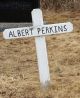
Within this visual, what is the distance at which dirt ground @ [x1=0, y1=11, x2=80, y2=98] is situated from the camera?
5.70m

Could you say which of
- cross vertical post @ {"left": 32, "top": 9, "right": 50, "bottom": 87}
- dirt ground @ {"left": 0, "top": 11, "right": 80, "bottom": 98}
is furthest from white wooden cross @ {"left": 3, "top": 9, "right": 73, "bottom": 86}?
dirt ground @ {"left": 0, "top": 11, "right": 80, "bottom": 98}

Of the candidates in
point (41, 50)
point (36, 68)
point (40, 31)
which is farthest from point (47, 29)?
point (36, 68)

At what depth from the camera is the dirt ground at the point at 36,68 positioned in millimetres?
5695

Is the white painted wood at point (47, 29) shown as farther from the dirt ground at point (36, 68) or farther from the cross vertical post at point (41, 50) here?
the dirt ground at point (36, 68)

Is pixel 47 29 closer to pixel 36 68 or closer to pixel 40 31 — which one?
pixel 40 31

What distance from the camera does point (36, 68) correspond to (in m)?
6.93

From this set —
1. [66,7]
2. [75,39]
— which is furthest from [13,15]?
[66,7]

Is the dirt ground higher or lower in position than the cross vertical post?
lower

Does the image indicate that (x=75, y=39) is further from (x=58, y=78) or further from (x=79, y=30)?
(x=58, y=78)

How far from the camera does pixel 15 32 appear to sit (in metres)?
5.43

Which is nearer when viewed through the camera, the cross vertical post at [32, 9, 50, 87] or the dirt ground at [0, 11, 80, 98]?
the cross vertical post at [32, 9, 50, 87]

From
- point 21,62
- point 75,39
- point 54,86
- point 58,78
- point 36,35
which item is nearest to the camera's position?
point 36,35

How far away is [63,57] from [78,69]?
0.85m

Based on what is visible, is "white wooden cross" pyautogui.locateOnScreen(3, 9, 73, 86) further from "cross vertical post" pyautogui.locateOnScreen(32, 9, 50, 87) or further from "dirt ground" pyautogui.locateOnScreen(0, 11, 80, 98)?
"dirt ground" pyautogui.locateOnScreen(0, 11, 80, 98)
